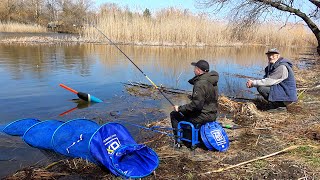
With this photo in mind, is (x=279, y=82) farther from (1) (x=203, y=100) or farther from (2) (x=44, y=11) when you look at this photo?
(2) (x=44, y=11)

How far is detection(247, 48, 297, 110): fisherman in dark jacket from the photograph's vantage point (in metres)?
6.53

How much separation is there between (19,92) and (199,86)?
6604 mm

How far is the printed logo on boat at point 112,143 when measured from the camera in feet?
13.1

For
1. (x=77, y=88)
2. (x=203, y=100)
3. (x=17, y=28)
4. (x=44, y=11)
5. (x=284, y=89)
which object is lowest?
(x=77, y=88)

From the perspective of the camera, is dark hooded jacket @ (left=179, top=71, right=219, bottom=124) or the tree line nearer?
dark hooded jacket @ (left=179, top=71, right=219, bottom=124)

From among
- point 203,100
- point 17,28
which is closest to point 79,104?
point 203,100

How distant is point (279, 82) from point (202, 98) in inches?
113

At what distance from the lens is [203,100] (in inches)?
176

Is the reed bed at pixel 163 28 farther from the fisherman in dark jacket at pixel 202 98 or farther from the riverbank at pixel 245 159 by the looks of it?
the fisherman in dark jacket at pixel 202 98

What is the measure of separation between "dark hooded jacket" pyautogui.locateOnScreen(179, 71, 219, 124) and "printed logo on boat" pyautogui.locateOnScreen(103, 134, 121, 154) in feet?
3.42

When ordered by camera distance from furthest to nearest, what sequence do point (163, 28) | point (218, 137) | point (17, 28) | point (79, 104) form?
point (17, 28)
point (163, 28)
point (79, 104)
point (218, 137)

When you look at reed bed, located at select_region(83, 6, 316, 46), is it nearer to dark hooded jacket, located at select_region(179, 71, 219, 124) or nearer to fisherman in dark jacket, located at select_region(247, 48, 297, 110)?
fisherman in dark jacket, located at select_region(247, 48, 297, 110)

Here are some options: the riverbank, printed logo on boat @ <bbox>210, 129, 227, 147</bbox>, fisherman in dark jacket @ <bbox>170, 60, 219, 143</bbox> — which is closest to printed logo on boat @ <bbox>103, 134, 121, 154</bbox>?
the riverbank

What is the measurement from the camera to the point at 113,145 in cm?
407
